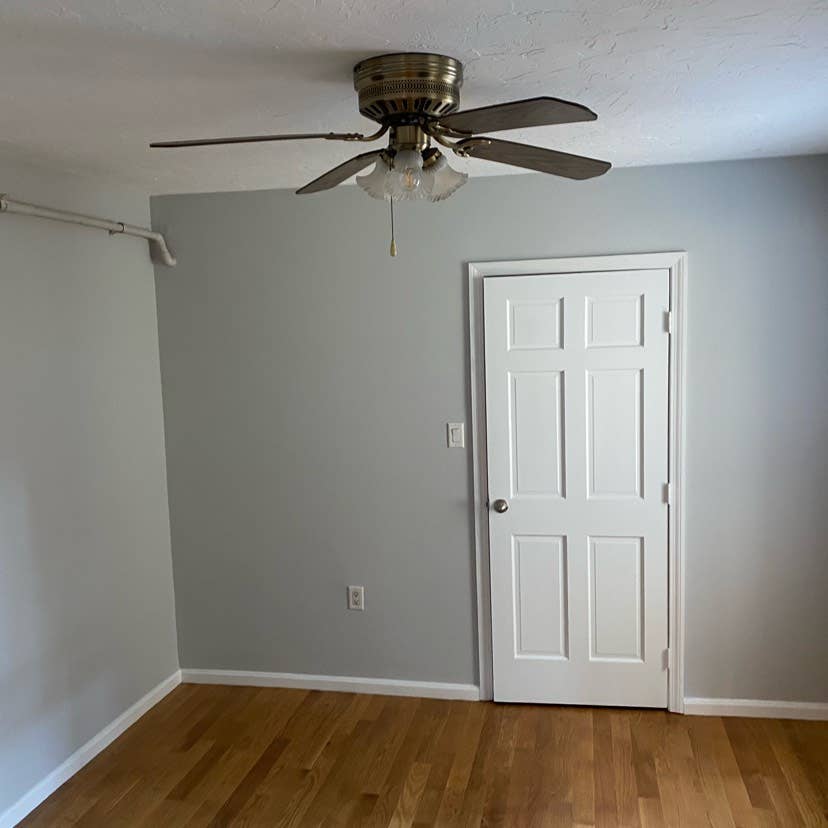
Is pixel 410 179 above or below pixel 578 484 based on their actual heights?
above

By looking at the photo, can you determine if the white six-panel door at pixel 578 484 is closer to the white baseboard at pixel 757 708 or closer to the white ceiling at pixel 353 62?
the white baseboard at pixel 757 708

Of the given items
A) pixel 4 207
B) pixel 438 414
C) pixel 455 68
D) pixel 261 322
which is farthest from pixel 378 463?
pixel 455 68

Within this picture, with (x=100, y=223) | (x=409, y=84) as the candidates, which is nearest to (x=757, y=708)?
(x=409, y=84)

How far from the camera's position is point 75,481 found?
319 cm

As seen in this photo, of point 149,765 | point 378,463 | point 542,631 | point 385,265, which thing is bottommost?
point 149,765

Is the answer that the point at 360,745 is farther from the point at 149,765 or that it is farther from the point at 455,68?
the point at 455,68

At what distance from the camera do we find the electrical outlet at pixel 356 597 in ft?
12.3

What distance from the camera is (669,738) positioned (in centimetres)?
330

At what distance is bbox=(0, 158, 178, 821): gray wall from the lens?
2.87m

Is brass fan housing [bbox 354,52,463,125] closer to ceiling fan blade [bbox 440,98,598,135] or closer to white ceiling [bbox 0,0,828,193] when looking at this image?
white ceiling [bbox 0,0,828,193]

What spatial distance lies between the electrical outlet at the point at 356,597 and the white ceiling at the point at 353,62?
194cm

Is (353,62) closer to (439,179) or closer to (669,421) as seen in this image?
(439,179)

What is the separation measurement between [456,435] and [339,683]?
1318 millimetres

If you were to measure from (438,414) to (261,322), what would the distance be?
3.00 ft
